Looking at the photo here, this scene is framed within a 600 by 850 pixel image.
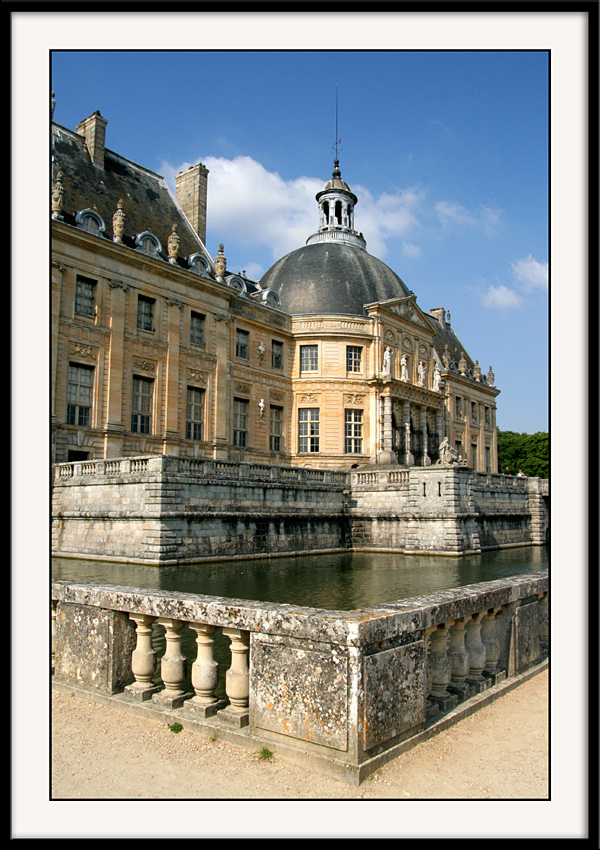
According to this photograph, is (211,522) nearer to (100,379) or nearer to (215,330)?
(100,379)

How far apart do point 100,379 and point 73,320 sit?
2.75m

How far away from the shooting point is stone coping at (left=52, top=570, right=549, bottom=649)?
4172 millimetres

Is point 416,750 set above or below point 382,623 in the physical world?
below

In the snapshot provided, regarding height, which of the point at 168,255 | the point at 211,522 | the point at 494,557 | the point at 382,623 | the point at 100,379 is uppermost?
the point at 168,255

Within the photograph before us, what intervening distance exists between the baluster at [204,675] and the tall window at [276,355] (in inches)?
1387

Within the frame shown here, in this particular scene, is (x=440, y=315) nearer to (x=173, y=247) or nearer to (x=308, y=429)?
(x=308, y=429)

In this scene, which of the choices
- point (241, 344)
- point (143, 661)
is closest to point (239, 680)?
point (143, 661)

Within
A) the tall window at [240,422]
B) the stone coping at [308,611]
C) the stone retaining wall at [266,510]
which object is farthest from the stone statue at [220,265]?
the stone coping at [308,611]

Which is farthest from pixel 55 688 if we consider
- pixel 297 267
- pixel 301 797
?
pixel 297 267

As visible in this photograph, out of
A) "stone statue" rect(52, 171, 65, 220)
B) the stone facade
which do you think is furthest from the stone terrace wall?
"stone statue" rect(52, 171, 65, 220)

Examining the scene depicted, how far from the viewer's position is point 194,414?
33812 mm

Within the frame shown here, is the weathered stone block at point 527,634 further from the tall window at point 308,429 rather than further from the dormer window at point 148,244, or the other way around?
the tall window at point 308,429

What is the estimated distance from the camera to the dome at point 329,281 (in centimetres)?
4278

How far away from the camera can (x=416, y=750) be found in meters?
4.46
